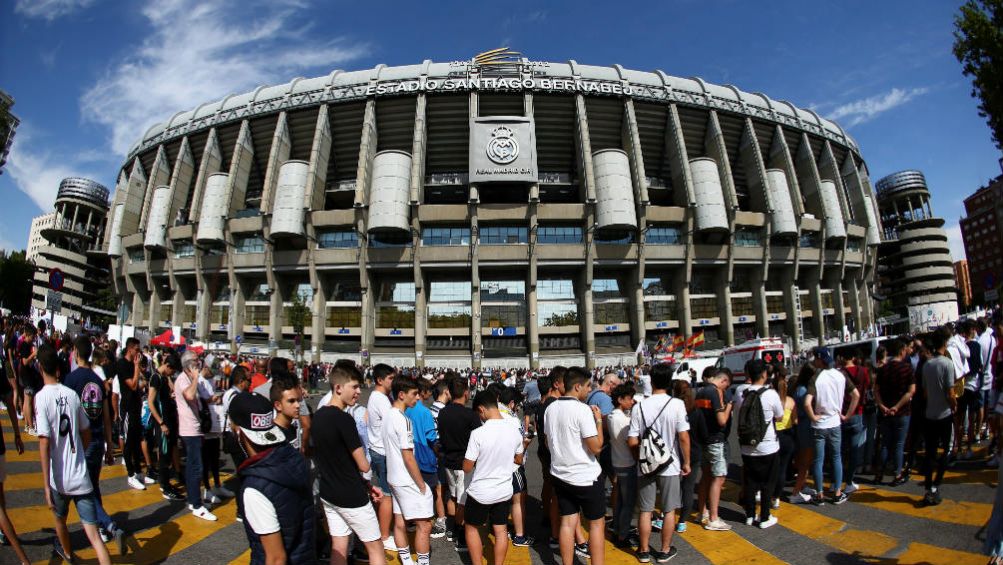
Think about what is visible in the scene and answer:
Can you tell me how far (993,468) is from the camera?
6.81 m

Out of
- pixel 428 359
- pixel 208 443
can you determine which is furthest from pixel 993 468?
pixel 428 359

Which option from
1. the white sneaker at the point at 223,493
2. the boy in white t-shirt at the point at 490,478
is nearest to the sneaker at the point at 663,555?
the boy in white t-shirt at the point at 490,478

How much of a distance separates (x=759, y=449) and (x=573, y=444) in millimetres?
2942

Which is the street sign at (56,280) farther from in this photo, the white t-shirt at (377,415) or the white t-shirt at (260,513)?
the white t-shirt at (260,513)

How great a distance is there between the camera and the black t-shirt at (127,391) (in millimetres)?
6834

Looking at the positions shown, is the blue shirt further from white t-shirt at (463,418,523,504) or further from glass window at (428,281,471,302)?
glass window at (428,281,471,302)

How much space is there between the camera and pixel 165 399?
263 inches

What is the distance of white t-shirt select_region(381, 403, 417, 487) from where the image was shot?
4.44 metres

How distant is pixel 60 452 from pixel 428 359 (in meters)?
34.1

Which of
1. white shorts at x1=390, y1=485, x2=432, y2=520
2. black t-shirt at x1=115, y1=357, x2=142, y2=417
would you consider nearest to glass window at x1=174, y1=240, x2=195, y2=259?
black t-shirt at x1=115, y1=357, x2=142, y2=417

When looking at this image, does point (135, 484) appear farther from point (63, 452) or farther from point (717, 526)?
point (717, 526)

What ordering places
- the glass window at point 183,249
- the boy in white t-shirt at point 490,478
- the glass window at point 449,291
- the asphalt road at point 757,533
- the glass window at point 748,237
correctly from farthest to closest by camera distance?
the glass window at point 183,249 < the glass window at point 748,237 < the glass window at point 449,291 < the asphalt road at point 757,533 < the boy in white t-shirt at point 490,478

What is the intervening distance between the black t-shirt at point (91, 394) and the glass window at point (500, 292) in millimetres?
34264

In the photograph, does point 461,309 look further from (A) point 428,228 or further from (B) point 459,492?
(B) point 459,492
